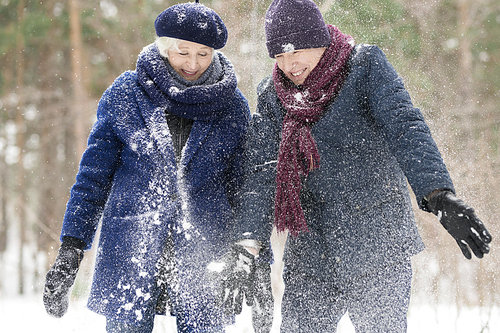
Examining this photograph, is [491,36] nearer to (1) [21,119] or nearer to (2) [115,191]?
(2) [115,191]

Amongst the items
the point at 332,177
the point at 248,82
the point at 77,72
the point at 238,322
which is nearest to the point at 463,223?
the point at 332,177

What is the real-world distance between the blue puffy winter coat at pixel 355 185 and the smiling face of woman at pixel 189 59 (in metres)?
0.41

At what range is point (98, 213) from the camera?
2104mm

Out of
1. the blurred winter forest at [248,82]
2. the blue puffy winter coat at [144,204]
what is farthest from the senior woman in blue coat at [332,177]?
the blurred winter forest at [248,82]

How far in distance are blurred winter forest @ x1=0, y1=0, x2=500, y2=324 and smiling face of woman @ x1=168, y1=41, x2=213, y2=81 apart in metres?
3.05

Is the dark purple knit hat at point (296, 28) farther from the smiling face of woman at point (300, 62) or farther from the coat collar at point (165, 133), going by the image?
the coat collar at point (165, 133)

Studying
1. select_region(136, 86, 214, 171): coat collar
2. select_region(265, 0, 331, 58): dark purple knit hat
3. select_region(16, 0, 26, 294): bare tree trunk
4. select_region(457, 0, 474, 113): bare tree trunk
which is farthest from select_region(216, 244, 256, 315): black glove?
select_region(16, 0, 26, 294): bare tree trunk

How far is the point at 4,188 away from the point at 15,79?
273cm

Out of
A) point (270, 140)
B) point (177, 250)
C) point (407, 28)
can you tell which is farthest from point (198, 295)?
point (407, 28)

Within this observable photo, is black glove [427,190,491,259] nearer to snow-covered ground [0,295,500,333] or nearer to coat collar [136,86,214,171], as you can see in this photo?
coat collar [136,86,214,171]

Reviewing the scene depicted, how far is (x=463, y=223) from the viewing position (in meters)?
1.48

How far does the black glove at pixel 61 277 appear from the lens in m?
2.02

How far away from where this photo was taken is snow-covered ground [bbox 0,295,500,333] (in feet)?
13.4

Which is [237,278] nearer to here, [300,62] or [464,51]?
[300,62]
